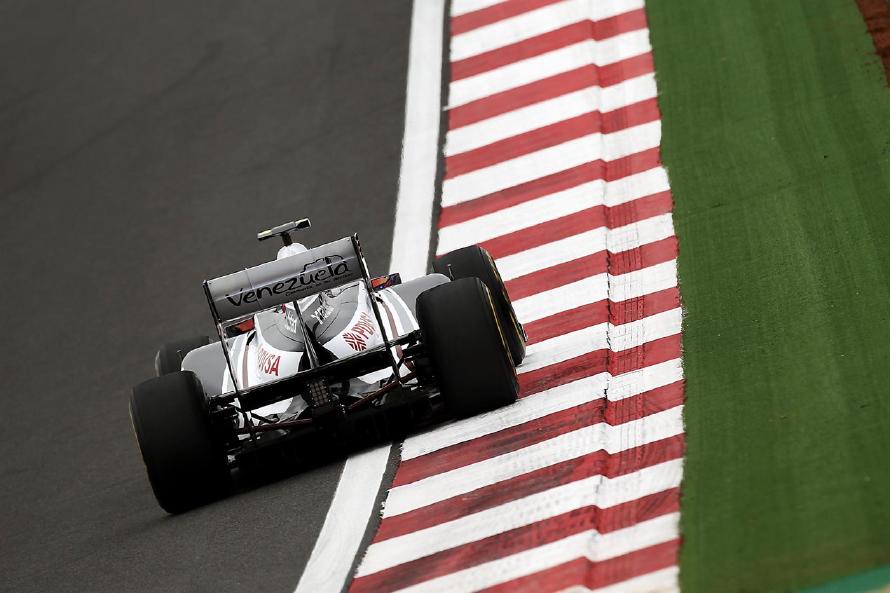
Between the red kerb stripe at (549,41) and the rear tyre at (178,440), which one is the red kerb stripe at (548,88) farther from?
the rear tyre at (178,440)

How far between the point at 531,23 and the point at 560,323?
7785 millimetres

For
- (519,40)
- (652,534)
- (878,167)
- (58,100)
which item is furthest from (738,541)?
(58,100)

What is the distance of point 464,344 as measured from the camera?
988 centimetres

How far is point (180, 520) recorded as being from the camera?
1009 centimetres

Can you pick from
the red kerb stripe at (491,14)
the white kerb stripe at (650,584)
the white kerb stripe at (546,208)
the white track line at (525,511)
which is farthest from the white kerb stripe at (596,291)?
the red kerb stripe at (491,14)

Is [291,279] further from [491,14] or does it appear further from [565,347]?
[491,14]

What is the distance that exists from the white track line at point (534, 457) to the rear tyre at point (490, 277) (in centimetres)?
186

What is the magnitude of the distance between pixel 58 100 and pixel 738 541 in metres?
16.1

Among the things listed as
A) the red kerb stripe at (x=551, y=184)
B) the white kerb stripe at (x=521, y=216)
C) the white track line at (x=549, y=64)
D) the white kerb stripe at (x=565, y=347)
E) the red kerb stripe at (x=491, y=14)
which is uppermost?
the red kerb stripe at (x=491, y=14)

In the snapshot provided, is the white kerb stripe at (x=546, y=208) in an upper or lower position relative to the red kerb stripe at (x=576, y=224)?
upper

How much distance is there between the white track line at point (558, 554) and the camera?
7.56 m

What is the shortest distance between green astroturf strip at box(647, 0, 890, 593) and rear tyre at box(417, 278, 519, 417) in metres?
1.26

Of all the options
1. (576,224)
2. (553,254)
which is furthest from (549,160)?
(553,254)

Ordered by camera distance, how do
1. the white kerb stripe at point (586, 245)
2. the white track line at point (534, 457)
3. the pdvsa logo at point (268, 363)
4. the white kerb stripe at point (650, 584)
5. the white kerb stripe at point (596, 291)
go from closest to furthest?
the white kerb stripe at point (650, 584) < the white track line at point (534, 457) < the pdvsa logo at point (268, 363) < the white kerb stripe at point (596, 291) < the white kerb stripe at point (586, 245)
